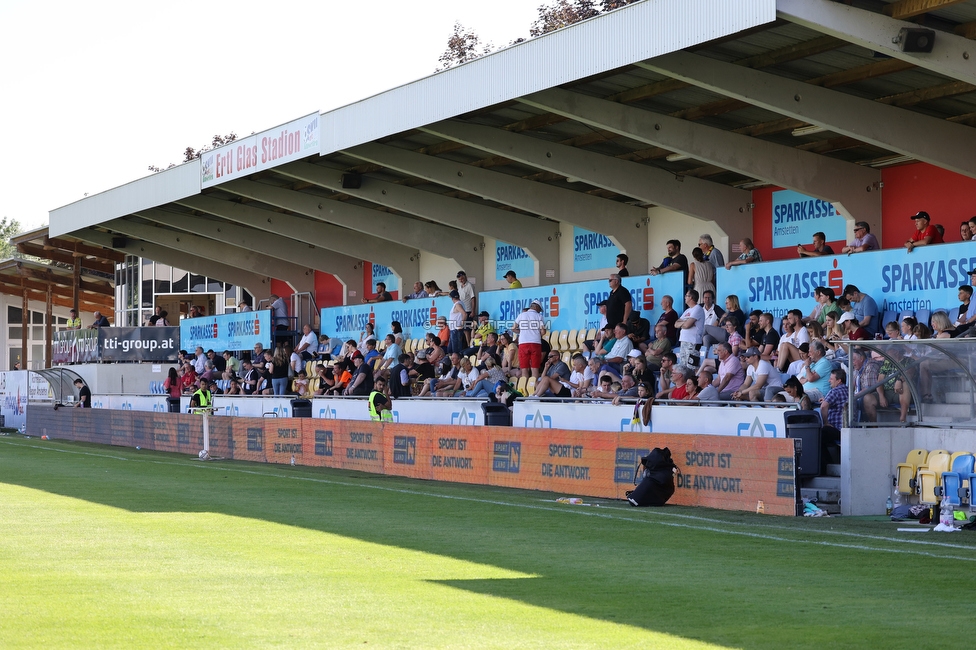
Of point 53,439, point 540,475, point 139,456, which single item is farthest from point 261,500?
point 53,439

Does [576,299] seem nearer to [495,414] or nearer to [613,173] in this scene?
[613,173]

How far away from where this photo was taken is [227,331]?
127 feet

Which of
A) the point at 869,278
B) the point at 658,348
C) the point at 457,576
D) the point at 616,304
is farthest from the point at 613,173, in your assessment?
the point at 457,576

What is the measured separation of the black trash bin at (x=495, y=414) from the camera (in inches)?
825

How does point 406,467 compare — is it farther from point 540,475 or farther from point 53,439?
point 53,439

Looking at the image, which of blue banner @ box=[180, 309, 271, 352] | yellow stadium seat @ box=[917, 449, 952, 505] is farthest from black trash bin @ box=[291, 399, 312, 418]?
yellow stadium seat @ box=[917, 449, 952, 505]

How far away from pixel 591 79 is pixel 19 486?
34.9 ft

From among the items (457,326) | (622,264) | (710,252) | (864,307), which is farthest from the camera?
(457,326)

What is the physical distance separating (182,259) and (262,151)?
1488 cm

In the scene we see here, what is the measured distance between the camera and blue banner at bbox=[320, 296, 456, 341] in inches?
1157

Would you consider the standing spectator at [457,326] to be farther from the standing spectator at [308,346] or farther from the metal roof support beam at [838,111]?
the metal roof support beam at [838,111]

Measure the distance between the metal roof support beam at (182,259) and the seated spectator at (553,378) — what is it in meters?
22.4

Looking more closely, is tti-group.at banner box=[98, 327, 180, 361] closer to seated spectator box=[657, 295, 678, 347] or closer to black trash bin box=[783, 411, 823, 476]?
seated spectator box=[657, 295, 678, 347]

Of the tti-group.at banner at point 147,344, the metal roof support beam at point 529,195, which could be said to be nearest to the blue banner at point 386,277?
the tti-group.at banner at point 147,344
